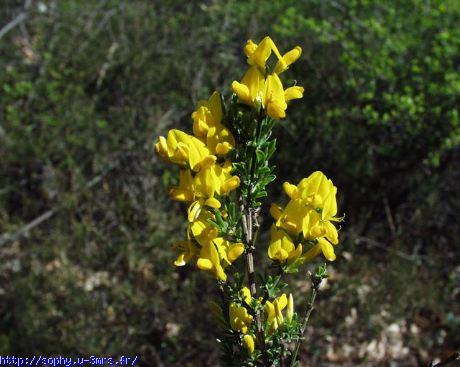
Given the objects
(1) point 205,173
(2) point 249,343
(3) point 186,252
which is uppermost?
(1) point 205,173

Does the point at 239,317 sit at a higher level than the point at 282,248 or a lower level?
lower

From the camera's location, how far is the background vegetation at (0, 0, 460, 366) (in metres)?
3.77

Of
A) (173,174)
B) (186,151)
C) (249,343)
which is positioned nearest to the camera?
(186,151)

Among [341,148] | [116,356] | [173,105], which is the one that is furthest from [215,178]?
[173,105]

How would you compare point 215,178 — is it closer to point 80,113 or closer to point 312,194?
point 312,194

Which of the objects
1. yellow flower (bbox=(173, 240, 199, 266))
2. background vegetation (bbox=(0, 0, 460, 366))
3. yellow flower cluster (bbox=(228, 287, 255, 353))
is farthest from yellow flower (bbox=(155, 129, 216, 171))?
background vegetation (bbox=(0, 0, 460, 366))

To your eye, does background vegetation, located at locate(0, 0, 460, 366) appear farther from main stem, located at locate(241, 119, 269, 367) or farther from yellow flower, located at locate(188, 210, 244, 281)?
yellow flower, located at locate(188, 210, 244, 281)

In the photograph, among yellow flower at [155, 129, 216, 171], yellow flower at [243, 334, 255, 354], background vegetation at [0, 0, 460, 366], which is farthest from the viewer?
background vegetation at [0, 0, 460, 366]

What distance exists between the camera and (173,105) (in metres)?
4.87

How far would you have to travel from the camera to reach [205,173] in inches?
50.4

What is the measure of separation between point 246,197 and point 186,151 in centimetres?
23

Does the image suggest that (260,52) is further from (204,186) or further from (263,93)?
(204,186)

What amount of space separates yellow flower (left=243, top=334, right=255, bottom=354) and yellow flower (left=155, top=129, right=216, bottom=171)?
539mm

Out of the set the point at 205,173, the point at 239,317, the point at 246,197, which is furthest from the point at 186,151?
the point at 239,317
